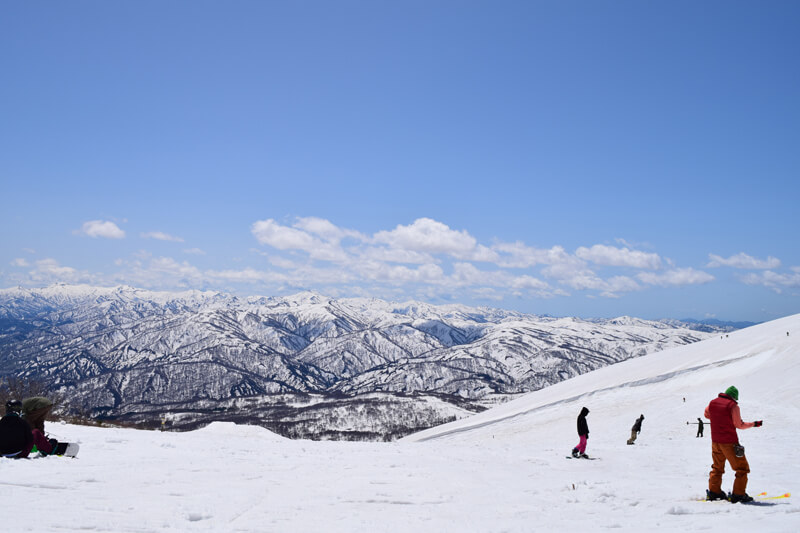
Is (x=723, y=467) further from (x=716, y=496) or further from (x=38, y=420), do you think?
(x=38, y=420)

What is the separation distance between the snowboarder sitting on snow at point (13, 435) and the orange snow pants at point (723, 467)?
17494 millimetres

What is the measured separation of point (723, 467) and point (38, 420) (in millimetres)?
18515

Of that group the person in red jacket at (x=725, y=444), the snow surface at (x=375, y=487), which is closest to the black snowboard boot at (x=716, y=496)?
the person in red jacket at (x=725, y=444)

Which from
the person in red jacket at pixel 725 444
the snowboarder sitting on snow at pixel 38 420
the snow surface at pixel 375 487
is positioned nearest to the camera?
the snow surface at pixel 375 487

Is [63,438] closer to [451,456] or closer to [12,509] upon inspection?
[12,509]

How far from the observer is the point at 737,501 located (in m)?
9.96

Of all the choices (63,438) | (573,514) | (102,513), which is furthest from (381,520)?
(63,438)

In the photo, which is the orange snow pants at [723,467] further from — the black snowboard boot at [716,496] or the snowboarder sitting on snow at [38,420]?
the snowboarder sitting on snow at [38,420]

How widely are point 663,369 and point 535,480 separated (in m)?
46.3

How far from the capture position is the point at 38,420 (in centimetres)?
1325

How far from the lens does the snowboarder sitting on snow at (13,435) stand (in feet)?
39.1

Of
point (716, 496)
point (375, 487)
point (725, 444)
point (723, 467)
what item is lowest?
point (375, 487)

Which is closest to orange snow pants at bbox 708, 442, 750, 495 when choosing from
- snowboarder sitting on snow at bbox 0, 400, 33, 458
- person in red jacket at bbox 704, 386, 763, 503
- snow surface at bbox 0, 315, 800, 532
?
person in red jacket at bbox 704, 386, 763, 503

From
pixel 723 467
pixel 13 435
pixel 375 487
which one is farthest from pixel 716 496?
pixel 13 435
